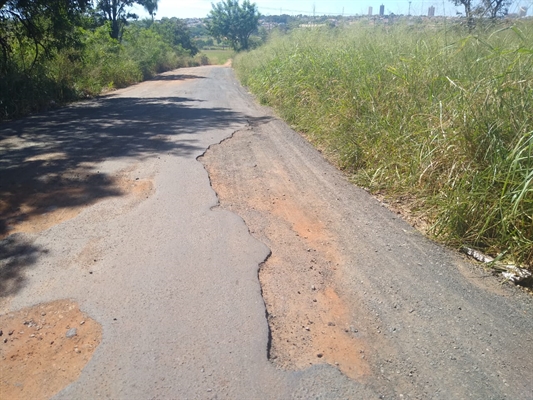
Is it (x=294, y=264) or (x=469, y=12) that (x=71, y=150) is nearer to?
(x=294, y=264)

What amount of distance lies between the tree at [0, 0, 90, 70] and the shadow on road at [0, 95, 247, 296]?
2.44 meters

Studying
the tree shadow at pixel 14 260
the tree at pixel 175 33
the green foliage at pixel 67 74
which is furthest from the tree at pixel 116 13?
the tree shadow at pixel 14 260

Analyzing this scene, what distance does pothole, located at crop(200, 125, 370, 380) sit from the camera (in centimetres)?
300

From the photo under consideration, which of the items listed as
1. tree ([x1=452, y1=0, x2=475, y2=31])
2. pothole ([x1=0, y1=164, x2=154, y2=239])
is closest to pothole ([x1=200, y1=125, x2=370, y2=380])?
pothole ([x1=0, y1=164, x2=154, y2=239])

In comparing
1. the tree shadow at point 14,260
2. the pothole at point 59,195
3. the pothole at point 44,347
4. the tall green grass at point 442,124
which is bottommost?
the pothole at point 44,347

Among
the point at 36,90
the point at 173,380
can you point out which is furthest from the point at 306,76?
the point at 173,380

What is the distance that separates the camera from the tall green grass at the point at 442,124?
441 centimetres

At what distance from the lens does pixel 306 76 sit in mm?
11594

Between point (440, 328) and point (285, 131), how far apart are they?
7528 millimetres

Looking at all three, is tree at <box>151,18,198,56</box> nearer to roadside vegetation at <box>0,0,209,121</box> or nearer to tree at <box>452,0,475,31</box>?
roadside vegetation at <box>0,0,209,121</box>

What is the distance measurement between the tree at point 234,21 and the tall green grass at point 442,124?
2155 inches

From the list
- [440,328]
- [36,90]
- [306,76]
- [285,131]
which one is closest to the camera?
[440,328]

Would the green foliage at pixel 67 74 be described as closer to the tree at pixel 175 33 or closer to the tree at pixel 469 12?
the tree at pixel 469 12

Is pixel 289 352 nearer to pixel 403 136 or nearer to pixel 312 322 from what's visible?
pixel 312 322
